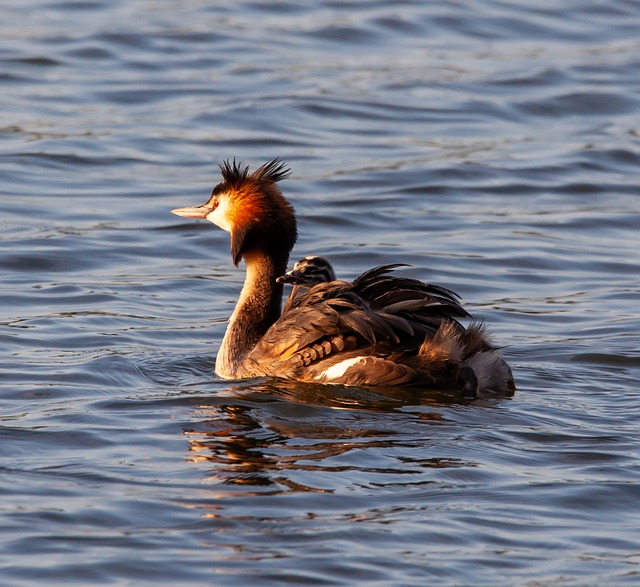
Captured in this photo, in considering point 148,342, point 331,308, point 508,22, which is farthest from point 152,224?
point 508,22

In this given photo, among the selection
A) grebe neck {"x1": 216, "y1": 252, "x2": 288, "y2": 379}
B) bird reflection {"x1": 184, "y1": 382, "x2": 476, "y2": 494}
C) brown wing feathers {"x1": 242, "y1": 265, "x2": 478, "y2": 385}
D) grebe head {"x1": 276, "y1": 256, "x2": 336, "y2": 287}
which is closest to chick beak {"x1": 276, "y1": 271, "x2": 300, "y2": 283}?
grebe head {"x1": 276, "y1": 256, "x2": 336, "y2": 287}

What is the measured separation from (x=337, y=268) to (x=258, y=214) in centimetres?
267

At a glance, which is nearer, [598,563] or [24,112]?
[598,563]

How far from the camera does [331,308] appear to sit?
335 inches

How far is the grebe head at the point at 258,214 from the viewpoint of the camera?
9.55m

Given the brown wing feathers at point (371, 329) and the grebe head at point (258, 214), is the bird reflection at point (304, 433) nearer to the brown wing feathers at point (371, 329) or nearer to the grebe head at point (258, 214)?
the brown wing feathers at point (371, 329)

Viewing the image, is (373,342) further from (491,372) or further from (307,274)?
(307,274)

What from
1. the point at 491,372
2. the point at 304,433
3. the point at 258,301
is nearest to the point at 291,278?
the point at 258,301

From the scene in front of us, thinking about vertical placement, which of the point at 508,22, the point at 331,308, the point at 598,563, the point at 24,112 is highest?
the point at 508,22

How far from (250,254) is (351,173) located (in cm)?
553

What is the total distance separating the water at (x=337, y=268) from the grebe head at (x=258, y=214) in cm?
87

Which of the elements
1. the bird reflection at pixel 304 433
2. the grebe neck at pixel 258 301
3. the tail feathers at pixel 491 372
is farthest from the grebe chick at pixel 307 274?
the tail feathers at pixel 491 372

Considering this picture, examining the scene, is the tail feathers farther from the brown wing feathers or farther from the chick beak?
the chick beak

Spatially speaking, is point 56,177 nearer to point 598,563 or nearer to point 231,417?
point 231,417
